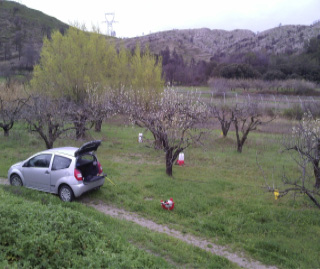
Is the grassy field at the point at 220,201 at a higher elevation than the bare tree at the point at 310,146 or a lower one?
lower

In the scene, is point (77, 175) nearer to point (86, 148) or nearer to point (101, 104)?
point (86, 148)

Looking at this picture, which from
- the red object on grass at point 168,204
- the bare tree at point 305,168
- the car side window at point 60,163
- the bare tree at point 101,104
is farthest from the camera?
the bare tree at point 101,104

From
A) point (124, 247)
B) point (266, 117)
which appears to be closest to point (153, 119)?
point (124, 247)

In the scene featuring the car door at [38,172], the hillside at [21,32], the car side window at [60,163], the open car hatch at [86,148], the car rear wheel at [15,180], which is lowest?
the car rear wheel at [15,180]

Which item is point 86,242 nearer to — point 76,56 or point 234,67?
point 76,56

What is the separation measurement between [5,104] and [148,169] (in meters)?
14.3

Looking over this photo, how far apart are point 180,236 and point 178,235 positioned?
0.07 m

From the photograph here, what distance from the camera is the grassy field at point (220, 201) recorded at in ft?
22.2

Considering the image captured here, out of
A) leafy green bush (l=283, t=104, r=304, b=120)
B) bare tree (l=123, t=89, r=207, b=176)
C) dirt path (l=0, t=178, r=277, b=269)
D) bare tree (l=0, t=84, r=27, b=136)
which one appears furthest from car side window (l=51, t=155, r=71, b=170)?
leafy green bush (l=283, t=104, r=304, b=120)

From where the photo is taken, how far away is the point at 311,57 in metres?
63.3

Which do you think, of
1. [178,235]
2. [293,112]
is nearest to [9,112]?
[178,235]

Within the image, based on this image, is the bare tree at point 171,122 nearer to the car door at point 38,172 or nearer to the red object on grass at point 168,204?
the red object on grass at point 168,204

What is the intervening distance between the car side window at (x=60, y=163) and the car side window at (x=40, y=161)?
302 millimetres

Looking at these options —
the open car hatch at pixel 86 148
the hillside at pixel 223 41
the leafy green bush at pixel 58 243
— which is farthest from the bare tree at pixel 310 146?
the hillside at pixel 223 41
